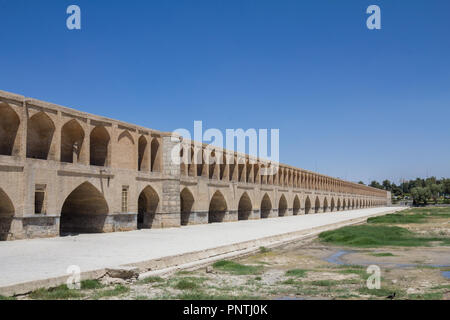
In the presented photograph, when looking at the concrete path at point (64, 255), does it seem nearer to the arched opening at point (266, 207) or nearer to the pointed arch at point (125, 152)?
the pointed arch at point (125, 152)

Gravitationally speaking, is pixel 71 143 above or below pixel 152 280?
above

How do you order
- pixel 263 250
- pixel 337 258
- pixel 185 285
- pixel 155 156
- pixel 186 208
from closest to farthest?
pixel 185 285
pixel 337 258
pixel 263 250
pixel 155 156
pixel 186 208

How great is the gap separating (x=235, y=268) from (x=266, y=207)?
102ft

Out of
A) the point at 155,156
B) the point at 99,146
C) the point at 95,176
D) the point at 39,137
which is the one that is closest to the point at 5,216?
the point at 39,137

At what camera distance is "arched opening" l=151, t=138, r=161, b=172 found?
85.6 ft

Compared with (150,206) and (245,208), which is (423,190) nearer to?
(245,208)

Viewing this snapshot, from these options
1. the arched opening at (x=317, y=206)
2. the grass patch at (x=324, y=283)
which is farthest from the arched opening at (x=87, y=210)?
the arched opening at (x=317, y=206)

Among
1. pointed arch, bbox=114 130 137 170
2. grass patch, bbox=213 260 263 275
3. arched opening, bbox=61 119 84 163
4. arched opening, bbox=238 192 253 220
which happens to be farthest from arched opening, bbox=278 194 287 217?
grass patch, bbox=213 260 263 275

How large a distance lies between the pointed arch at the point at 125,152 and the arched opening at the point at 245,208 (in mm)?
15240

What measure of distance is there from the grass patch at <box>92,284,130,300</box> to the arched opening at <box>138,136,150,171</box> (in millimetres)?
16280

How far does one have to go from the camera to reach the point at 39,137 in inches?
787

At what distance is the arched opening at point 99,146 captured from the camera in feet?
74.0
